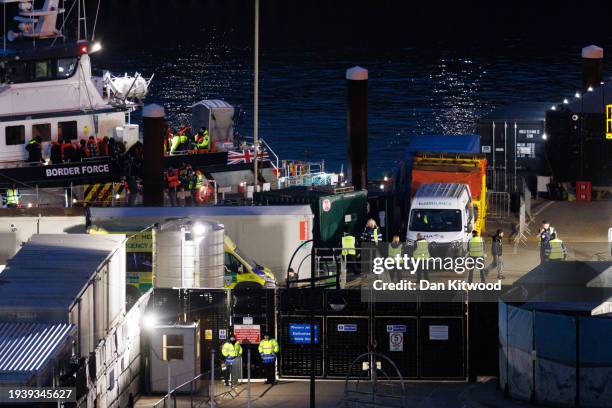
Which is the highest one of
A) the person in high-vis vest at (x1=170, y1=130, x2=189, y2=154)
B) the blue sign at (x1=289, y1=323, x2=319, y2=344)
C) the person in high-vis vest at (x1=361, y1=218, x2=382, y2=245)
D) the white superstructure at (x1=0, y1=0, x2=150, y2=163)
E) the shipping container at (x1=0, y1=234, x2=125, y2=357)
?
the white superstructure at (x1=0, y1=0, x2=150, y2=163)

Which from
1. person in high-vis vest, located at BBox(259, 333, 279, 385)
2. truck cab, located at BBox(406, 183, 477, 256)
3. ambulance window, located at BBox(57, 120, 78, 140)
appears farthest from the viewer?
ambulance window, located at BBox(57, 120, 78, 140)

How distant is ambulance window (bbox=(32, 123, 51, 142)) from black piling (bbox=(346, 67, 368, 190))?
9538 mm

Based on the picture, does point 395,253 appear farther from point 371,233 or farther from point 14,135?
point 14,135

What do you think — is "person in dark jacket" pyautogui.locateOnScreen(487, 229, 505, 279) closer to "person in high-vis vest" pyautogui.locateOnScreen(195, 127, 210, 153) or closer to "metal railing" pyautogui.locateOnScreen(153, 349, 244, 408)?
"metal railing" pyautogui.locateOnScreen(153, 349, 244, 408)

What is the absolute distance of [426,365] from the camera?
111ft

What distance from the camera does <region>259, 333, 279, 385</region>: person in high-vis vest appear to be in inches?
1305

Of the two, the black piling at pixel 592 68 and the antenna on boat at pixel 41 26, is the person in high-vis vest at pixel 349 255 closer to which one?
the antenna on boat at pixel 41 26

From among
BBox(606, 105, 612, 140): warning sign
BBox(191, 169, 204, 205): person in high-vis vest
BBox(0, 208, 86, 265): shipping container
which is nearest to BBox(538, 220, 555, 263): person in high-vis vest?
BBox(0, 208, 86, 265): shipping container

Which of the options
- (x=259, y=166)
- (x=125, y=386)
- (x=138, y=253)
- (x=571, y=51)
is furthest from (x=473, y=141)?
(x=571, y=51)

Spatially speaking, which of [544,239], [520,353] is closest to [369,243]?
[544,239]

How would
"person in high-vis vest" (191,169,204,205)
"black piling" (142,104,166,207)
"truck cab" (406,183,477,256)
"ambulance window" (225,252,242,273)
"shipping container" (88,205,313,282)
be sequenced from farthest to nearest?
1. "person in high-vis vest" (191,169,204,205)
2. "black piling" (142,104,166,207)
3. "truck cab" (406,183,477,256)
4. "shipping container" (88,205,313,282)
5. "ambulance window" (225,252,242,273)

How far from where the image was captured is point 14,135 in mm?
50656

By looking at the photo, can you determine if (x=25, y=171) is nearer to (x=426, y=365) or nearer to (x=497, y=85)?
(x=426, y=365)

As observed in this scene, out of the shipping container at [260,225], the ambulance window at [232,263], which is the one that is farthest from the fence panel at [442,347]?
the shipping container at [260,225]
